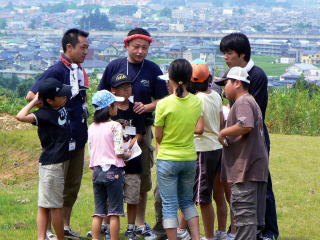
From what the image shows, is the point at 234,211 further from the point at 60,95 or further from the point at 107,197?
the point at 60,95

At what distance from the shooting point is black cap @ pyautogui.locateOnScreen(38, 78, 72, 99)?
21.0 ft

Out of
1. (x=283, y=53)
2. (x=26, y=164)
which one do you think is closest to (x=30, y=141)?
(x=26, y=164)

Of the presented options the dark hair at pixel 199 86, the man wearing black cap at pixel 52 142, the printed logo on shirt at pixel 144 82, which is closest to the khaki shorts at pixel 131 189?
the man wearing black cap at pixel 52 142

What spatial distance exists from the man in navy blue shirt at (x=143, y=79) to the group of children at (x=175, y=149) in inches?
7.1

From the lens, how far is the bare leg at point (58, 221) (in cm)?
664

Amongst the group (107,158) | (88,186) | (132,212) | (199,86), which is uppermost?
(199,86)

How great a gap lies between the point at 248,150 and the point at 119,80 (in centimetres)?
140

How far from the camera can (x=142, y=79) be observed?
7.16 metres

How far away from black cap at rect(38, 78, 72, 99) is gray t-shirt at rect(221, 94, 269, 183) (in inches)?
56.7

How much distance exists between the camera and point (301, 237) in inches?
299

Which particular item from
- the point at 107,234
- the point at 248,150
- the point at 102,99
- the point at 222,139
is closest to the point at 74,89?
the point at 102,99

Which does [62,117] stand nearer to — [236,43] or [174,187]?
[174,187]

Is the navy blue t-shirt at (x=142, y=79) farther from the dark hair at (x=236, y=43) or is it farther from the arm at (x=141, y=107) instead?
the dark hair at (x=236, y=43)

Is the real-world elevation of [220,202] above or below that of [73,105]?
below
